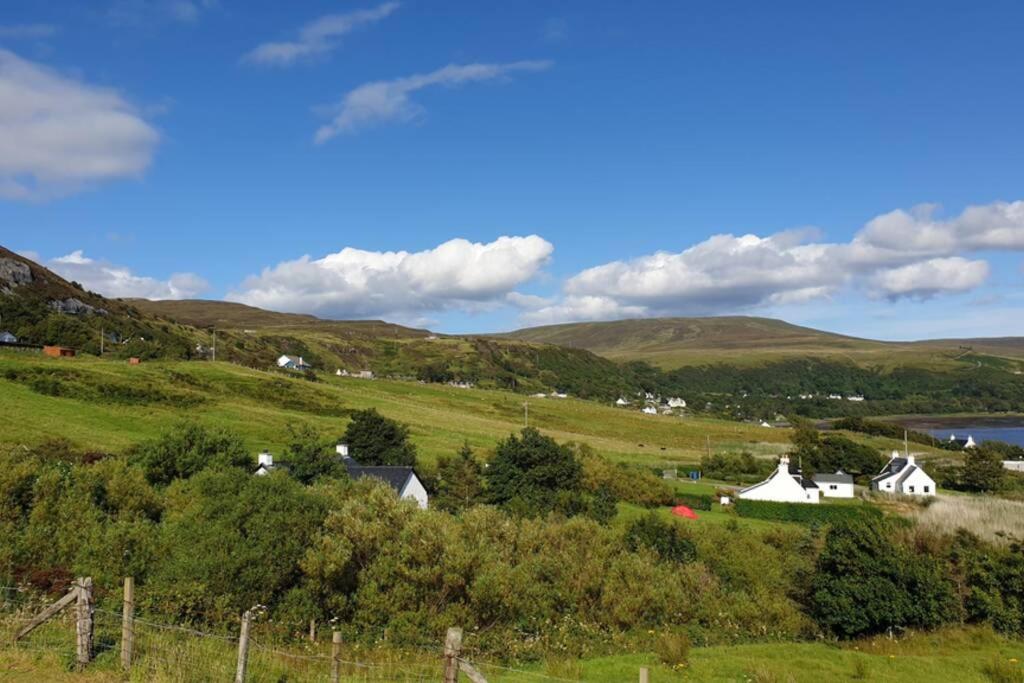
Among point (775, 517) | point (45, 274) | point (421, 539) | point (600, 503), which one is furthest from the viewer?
point (45, 274)

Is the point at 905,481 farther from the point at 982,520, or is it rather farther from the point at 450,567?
the point at 450,567

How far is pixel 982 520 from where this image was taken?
38375 millimetres

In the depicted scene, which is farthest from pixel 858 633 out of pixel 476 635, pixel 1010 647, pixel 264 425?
pixel 264 425

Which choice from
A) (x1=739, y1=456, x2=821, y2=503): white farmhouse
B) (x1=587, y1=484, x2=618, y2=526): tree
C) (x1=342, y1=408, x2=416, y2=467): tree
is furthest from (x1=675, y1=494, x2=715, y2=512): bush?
(x1=342, y1=408, x2=416, y2=467): tree

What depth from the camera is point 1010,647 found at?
85.5 ft

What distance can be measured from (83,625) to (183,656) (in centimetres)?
184

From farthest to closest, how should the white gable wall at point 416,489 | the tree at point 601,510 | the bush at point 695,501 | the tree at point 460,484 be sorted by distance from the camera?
1. the bush at point 695,501
2. the tree at point 460,484
3. the white gable wall at point 416,489
4. the tree at point 601,510

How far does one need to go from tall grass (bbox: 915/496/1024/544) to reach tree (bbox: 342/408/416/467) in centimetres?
3648

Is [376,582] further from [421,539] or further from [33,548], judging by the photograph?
[33,548]

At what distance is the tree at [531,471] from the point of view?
54.2 metres

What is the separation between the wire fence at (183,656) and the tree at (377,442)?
1620 inches

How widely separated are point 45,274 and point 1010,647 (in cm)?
19167

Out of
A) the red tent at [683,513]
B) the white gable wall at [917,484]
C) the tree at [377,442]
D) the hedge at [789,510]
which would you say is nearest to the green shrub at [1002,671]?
the red tent at [683,513]

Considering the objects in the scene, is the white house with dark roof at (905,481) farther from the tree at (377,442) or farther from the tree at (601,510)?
the tree at (377,442)
